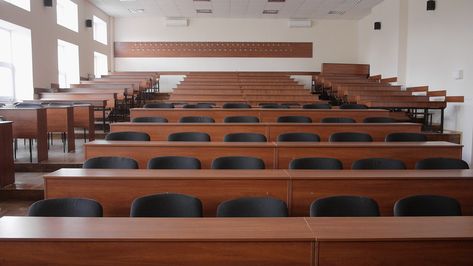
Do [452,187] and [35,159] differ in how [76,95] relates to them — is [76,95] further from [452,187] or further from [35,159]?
[452,187]

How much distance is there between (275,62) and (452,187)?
39.2 feet

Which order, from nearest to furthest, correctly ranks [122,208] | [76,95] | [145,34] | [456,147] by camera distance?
[122,208], [456,147], [76,95], [145,34]

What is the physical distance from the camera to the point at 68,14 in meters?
11.0

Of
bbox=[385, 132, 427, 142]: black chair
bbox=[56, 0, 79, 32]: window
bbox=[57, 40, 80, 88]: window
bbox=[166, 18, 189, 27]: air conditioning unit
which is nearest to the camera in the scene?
bbox=[385, 132, 427, 142]: black chair

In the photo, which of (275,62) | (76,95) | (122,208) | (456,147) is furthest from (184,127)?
(275,62)

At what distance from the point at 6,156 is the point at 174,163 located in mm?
2163

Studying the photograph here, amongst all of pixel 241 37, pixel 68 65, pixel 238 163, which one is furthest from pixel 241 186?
pixel 241 37

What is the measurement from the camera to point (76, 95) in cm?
850

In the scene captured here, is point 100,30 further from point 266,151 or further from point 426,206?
point 426,206

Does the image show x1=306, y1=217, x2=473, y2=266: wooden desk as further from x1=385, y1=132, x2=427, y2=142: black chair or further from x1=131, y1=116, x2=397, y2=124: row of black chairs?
x1=131, y1=116, x2=397, y2=124: row of black chairs

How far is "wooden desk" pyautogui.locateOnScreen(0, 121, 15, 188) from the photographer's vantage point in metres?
4.30

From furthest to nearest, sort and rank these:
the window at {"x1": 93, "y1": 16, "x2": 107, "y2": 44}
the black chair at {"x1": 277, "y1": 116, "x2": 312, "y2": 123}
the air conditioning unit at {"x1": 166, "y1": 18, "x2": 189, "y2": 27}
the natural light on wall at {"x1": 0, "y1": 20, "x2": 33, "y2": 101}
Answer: the air conditioning unit at {"x1": 166, "y1": 18, "x2": 189, "y2": 27}
the window at {"x1": 93, "y1": 16, "x2": 107, "y2": 44}
the natural light on wall at {"x1": 0, "y1": 20, "x2": 33, "y2": 101}
the black chair at {"x1": 277, "y1": 116, "x2": 312, "y2": 123}

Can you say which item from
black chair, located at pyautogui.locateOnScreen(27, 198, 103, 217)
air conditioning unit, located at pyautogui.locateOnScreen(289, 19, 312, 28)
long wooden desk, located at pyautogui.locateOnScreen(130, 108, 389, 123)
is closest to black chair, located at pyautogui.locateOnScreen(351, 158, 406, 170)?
black chair, located at pyautogui.locateOnScreen(27, 198, 103, 217)

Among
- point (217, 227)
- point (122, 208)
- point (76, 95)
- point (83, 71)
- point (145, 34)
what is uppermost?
point (145, 34)
